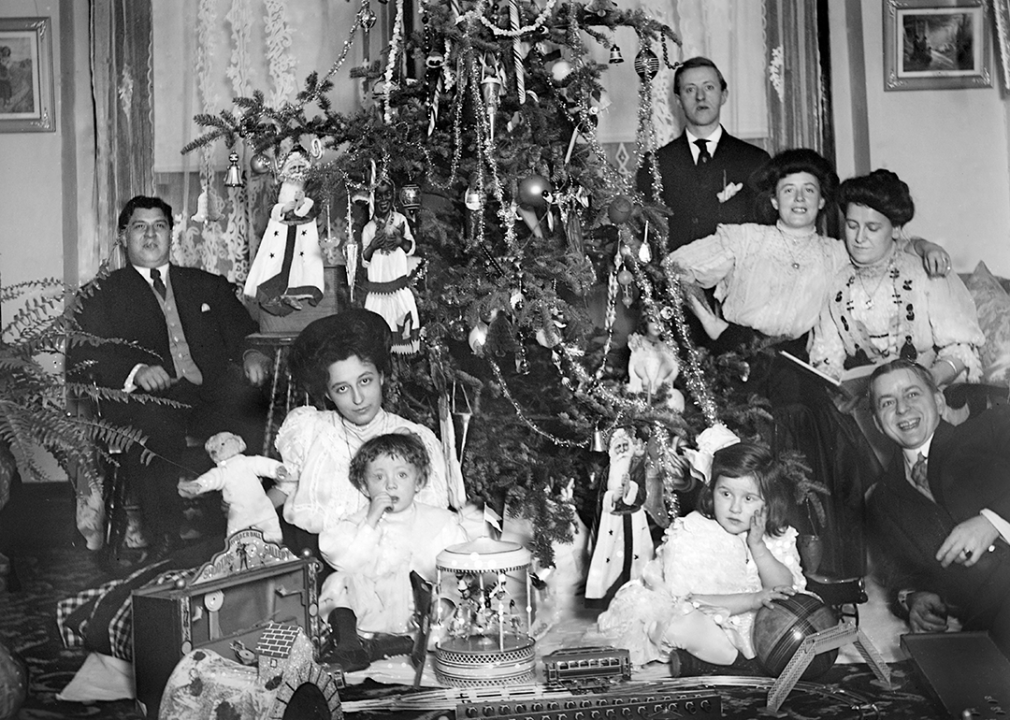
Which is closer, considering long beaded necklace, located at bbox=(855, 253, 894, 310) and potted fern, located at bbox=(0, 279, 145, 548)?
potted fern, located at bbox=(0, 279, 145, 548)

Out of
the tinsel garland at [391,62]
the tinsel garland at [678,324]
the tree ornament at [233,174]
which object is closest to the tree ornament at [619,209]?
the tinsel garland at [678,324]

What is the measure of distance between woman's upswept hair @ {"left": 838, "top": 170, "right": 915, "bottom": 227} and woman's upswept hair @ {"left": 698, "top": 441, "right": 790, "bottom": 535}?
47.0 inches

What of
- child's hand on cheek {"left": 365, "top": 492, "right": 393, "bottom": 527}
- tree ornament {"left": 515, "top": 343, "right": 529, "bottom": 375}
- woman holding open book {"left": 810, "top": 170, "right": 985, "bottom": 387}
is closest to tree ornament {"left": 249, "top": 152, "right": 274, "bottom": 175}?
tree ornament {"left": 515, "top": 343, "right": 529, "bottom": 375}

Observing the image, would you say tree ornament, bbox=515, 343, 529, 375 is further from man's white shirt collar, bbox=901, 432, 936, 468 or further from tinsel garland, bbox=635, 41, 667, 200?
man's white shirt collar, bbox=901, 432, 936, 468

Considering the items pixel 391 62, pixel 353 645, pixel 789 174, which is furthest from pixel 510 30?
pixel 353 645

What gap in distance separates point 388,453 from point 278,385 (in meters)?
0.61

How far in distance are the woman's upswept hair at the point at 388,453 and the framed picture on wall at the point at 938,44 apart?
2.60 m

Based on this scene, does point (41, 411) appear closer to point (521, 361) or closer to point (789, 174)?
point (521, 361)

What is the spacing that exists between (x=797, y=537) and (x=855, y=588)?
0.37 m

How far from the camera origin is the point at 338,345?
4.69 meters

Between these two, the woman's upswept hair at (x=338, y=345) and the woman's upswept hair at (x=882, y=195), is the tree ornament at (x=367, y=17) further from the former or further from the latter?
the woman's upswept hair at (x=882, y=195)

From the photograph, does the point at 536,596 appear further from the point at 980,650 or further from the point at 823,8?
the point at 823,8

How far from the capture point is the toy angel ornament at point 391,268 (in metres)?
4.59

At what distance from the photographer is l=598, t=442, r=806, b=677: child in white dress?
4242mm
